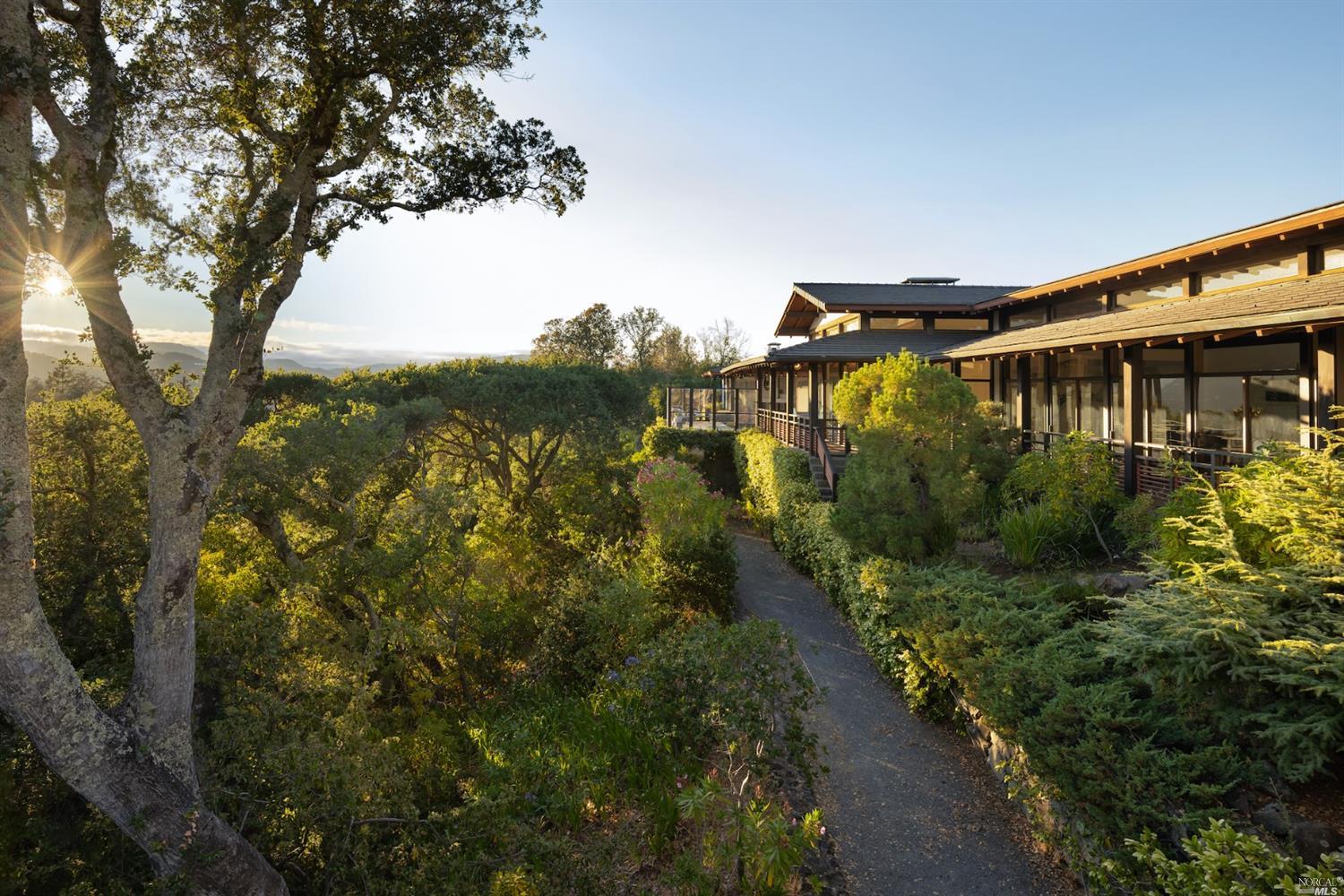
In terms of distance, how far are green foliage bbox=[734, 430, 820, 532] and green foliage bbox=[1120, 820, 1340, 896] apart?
1107 cm

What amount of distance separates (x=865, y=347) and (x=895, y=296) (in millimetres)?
5357

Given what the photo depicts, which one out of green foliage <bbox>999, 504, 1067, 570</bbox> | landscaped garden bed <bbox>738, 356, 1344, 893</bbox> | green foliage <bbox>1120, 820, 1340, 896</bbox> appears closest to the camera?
green foliage <bbox>1120, 820, 1340, 896</bbox>

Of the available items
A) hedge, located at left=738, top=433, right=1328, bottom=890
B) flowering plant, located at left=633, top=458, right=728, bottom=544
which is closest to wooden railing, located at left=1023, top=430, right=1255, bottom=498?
hedge, located at left=738, top=433, right=1328, bottom=890

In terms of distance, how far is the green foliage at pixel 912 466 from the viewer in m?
9.98

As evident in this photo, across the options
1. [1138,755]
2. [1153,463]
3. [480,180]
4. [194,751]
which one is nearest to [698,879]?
[1138,755]

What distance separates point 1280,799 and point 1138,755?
79 centimetres

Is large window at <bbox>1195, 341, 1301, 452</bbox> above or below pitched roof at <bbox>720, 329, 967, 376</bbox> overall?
below

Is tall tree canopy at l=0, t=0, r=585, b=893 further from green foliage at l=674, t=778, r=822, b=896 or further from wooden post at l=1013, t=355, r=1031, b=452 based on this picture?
wooden post at l=1013, t=355, r=1031, b=452

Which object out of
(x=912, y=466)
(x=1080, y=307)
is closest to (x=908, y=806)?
(x=912, y=466)

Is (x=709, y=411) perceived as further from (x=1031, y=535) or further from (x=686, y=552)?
(x=1031, y=535)

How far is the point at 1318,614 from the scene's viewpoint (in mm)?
4789

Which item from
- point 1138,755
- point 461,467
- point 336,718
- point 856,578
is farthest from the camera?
point 461,467

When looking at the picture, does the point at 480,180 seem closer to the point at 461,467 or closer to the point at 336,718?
the point at 336,718

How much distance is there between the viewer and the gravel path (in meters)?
5.37
